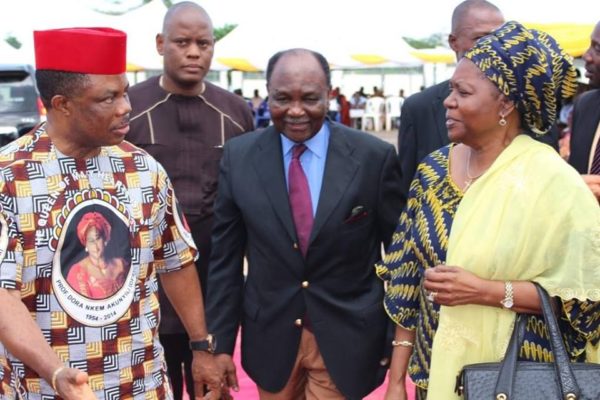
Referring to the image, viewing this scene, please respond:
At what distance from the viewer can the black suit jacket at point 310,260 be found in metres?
3.84

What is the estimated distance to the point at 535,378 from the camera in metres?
2.88

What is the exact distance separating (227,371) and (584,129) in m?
2.03

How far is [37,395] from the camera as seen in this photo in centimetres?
304

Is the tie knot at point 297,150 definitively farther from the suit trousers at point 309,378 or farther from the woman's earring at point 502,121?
the woman's earring at point 502,121

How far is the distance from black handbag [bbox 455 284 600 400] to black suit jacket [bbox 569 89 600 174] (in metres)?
1.74

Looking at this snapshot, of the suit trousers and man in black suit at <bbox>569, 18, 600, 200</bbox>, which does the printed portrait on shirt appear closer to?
the suit trousers

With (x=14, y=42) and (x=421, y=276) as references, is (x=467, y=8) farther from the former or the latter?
(x=14, y=42)

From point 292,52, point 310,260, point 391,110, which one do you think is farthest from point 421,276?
point 391,110

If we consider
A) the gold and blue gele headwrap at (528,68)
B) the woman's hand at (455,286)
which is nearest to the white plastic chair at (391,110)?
the gold and blue gele headwrap at (528,68)

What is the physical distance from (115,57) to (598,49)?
2656mm

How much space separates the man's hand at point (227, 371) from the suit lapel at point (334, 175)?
0.63 metres

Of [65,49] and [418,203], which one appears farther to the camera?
[418,203]

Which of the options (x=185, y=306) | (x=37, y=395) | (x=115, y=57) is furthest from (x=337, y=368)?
(x=115, y=57)

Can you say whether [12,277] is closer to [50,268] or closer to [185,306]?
[50,268]
